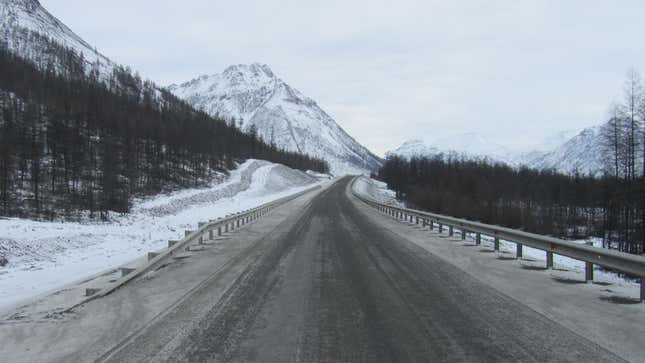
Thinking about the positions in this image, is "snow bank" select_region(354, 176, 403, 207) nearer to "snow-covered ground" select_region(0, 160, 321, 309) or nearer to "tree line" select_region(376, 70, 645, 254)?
"tree line" select_region(376, 70, 645, 254)

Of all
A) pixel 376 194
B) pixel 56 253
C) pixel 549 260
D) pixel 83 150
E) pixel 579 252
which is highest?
pixel 83 150

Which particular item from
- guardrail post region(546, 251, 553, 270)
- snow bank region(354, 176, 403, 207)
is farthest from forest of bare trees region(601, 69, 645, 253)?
guardrail post region(546, 251, 553, 270)

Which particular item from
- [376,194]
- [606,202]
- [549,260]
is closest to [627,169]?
[606,202]

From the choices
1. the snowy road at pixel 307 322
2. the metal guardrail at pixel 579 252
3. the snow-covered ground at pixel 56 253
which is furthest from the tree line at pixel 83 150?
the metal guardrail at pixel 579 252

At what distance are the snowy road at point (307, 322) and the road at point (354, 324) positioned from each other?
0.05 ft

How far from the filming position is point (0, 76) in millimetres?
89562

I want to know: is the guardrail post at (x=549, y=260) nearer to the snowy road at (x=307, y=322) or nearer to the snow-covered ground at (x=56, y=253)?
the snowy road at (x=307, y=322)

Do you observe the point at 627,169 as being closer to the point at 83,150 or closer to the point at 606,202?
the point at 606,202

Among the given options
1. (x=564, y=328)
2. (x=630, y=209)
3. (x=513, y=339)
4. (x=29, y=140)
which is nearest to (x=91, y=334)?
(x=513, y=339)

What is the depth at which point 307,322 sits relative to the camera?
5.49 metres

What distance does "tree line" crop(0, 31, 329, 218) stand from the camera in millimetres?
36938

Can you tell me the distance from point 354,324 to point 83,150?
58764mm

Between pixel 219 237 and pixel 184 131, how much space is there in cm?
7628

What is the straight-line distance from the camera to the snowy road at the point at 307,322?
176 inches
